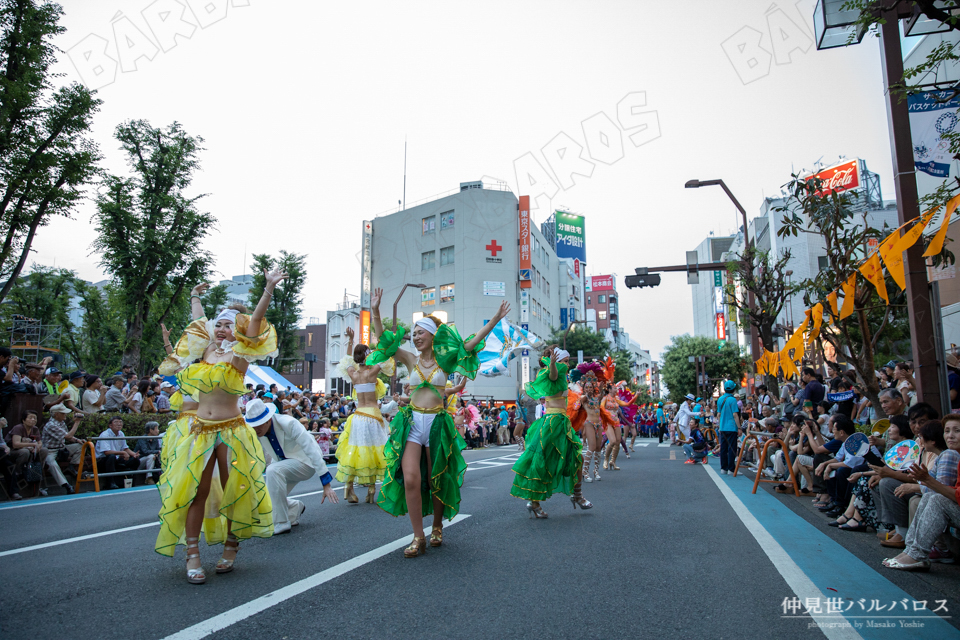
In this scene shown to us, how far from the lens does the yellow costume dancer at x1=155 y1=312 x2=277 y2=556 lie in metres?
4.05

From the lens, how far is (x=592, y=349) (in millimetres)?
51094

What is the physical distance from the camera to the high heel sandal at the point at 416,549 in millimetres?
4570

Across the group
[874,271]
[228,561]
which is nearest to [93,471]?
[228,561]

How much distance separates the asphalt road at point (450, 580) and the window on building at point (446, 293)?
42.7 meters

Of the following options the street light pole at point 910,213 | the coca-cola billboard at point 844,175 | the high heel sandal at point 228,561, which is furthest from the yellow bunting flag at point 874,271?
the coca-cola billboard at point 844,175

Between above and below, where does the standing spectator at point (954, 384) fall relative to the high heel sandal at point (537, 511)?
above

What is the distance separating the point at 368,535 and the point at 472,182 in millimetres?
48750

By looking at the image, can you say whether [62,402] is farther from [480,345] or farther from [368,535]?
[480,345]

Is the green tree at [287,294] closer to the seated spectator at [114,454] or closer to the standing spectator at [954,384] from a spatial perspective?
the seated spectator at [114,454]

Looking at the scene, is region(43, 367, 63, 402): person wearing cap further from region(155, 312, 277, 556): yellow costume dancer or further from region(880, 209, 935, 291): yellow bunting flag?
region(880, 209, 935, 291): yellow bunting flag

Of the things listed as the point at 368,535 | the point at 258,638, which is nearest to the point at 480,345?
the point at 368,535

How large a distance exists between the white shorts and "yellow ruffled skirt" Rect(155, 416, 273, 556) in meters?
1.25

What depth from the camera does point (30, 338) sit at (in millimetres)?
33906

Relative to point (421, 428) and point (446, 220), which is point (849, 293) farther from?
point (446, 220)
